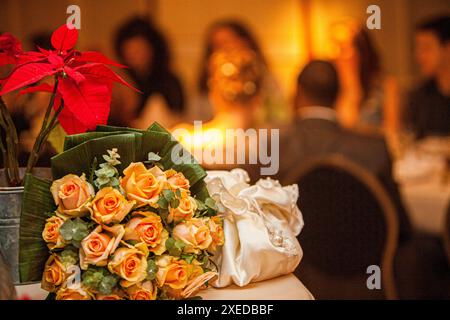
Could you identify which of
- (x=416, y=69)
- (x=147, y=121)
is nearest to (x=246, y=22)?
(x=416, y=69)

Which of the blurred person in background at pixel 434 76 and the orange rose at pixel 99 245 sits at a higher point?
the blurred person in background at pixel 434 76

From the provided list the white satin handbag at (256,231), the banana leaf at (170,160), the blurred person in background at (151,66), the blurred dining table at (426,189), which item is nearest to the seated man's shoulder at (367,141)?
the blurred dining table at (426,189)

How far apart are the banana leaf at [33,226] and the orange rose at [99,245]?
0.06m

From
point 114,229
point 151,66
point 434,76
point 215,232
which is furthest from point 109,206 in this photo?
point 434,76

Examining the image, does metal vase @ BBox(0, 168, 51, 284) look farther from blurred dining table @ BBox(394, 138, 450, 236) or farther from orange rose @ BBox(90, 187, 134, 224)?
blurred dining table @ BBox(394, 138, 450, 236)

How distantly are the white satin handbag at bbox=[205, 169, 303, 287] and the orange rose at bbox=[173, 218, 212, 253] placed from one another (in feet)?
0.23

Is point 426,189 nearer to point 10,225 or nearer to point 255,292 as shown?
point 255,292

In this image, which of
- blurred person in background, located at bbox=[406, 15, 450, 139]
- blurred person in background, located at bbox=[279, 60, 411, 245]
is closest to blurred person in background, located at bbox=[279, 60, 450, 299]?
blurred person in background, located at bbox=[279, 60, 411, 245]

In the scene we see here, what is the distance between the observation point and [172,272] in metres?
0.68

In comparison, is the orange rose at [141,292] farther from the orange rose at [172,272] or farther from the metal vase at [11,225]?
the metal vase at [11,225]

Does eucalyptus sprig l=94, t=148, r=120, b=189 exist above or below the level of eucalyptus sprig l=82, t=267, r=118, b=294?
above

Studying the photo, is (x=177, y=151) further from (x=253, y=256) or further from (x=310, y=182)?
(x=310, y=182)

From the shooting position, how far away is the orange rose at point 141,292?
2.19ft

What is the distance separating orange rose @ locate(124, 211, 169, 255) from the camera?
2.20 feet
